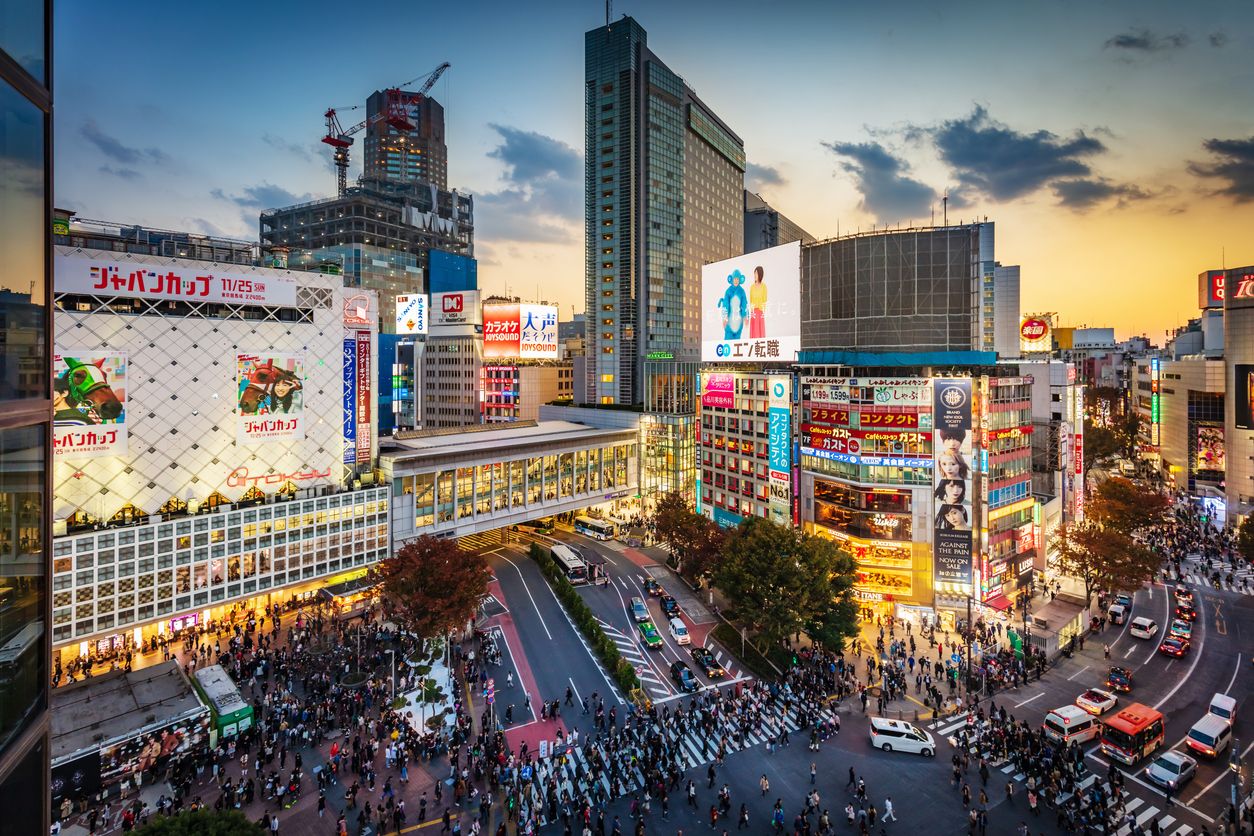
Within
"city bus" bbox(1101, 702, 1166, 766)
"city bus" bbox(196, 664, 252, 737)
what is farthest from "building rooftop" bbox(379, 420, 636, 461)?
"city bus" bbox(1101, 702, 1166, 766)

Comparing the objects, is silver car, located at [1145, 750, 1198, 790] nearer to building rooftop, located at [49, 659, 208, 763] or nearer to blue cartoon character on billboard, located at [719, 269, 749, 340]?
building rooftop, located at [49, 659, 208, 763]

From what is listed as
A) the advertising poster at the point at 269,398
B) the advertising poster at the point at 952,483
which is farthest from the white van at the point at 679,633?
the advertising poster at the point at 269,398

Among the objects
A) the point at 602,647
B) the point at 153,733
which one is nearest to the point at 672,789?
the point at 602,647

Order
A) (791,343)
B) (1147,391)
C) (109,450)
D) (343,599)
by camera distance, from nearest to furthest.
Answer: (109,450) < (343,599) < (791,343) < (1147,391)

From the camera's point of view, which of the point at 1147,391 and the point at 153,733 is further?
the point at 1147,391

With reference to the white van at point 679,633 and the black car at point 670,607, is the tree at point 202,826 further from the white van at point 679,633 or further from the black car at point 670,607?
the black car at point 670,607

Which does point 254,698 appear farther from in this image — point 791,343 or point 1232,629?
point 1232,629

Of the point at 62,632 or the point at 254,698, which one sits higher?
the point at 62,632

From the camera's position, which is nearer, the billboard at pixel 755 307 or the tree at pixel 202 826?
the tree at pixel 202 826
